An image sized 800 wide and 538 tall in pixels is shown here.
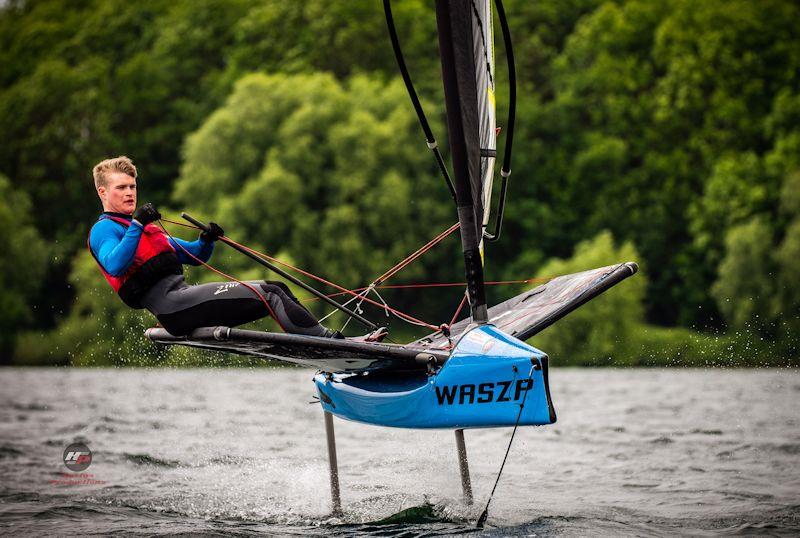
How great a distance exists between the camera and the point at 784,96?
31.0 meters

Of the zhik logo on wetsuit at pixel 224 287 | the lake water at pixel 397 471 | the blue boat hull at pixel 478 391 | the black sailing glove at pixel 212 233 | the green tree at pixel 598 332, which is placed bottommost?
the green tree at pixel 598 332

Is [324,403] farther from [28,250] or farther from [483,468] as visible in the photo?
[28,250]

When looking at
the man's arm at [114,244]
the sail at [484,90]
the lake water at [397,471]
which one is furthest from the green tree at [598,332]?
the man's arm at [114,244]

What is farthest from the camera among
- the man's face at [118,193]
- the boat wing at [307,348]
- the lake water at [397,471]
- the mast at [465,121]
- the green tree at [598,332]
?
the green tree at [598,332]

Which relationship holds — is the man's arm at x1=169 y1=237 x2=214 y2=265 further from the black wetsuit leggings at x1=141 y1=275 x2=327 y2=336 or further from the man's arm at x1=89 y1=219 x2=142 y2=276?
the man's arm at x1=89 y1=219 x2=142 y2=276

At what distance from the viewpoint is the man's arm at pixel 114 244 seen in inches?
226

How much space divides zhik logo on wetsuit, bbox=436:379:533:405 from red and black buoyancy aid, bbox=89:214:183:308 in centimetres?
158

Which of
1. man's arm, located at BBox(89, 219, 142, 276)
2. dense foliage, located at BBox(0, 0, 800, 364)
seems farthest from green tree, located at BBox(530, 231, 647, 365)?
man's arm, located at BBox(89, 219, 142, 276)

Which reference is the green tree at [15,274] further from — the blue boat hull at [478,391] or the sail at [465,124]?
the sail at [465,124]

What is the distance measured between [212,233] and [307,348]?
0.93m

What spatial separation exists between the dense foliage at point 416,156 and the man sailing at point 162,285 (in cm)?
1354

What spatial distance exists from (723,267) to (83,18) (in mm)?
29713

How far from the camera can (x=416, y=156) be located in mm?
30000

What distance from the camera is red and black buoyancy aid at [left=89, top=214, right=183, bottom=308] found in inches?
233
